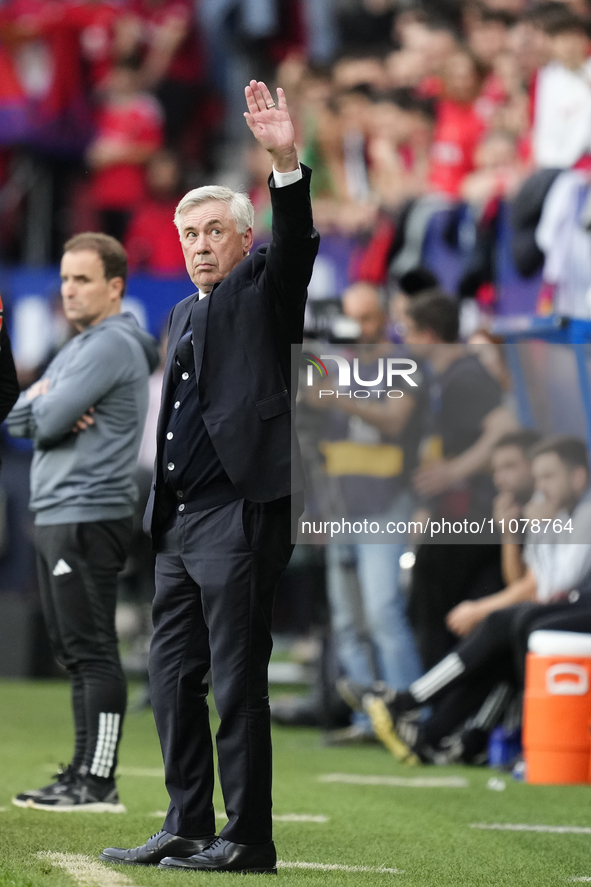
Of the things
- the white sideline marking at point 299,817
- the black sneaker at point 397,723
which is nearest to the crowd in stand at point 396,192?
the black sneaker at point 397,723

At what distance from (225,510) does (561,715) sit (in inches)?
98.4

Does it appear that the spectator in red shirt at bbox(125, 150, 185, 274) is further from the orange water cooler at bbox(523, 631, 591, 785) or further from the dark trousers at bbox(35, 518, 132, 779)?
the dark trousers at bbox(35, 518, 132, 779)

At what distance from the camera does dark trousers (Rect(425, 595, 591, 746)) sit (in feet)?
20.4

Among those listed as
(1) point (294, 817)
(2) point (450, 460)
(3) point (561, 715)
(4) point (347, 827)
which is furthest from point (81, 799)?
(2) point (450, 460)

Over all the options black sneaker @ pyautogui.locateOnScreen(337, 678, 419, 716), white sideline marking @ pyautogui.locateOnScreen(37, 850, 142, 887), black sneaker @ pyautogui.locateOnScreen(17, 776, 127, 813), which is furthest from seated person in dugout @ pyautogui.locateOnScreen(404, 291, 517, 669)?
white sideline marking @ pyautogui.locateOnScreen(37, 850, 142, 887)

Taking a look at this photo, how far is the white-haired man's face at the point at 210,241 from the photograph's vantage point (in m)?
4.10

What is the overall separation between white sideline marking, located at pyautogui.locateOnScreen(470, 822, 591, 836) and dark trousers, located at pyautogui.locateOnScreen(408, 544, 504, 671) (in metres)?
2.17

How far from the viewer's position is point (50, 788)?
16.9 ft

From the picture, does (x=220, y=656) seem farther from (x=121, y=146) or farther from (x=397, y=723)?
(x=121, y=146)

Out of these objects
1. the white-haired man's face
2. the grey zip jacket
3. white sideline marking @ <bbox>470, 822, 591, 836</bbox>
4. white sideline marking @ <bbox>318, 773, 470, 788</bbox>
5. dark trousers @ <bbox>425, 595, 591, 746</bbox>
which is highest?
the white-haired man's face

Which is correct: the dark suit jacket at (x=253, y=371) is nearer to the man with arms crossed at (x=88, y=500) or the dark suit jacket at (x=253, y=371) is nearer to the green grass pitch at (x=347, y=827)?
the green grass pitch at (x=347, y=827)

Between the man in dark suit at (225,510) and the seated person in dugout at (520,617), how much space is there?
247 cm

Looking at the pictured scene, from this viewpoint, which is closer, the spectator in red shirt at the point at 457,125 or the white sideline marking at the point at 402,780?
the white sideline marking at the point at 402,780

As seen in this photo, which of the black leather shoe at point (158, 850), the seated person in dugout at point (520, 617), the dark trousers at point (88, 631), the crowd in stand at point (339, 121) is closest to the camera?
the black leather shoe at point (158, 850)
